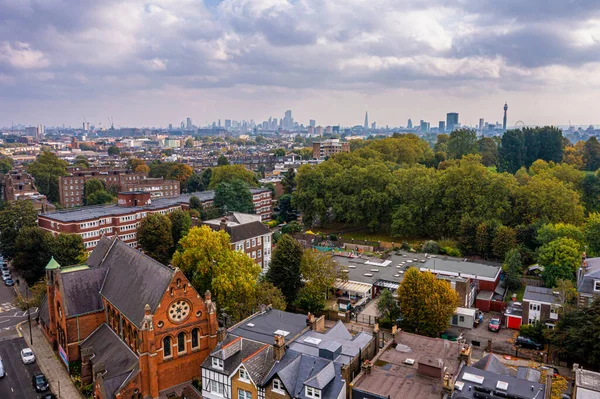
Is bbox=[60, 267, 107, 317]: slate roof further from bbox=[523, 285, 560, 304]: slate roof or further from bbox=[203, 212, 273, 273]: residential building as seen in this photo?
bbox=[523, 285, 560, 304]: slate roof

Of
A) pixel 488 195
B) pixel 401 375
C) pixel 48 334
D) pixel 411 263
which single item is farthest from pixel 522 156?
pixel 48 334

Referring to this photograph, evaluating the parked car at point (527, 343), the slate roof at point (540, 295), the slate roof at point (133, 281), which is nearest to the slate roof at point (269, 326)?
the slate roof at point (133, 281)

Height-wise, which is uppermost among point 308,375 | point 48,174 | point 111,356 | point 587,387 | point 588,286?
point 48,174

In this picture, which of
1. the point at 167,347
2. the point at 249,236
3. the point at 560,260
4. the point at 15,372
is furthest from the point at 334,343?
the point at 249,236

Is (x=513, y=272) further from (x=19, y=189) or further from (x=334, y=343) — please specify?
(x=19, y=189)

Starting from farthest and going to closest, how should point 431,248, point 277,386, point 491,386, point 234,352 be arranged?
point 431,248 < point 234,352 < point 277,386 < point 491,386

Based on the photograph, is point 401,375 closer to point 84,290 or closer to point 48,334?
point 84,290

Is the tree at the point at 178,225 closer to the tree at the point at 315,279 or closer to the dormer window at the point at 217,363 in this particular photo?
the tree at the point at 315,279
